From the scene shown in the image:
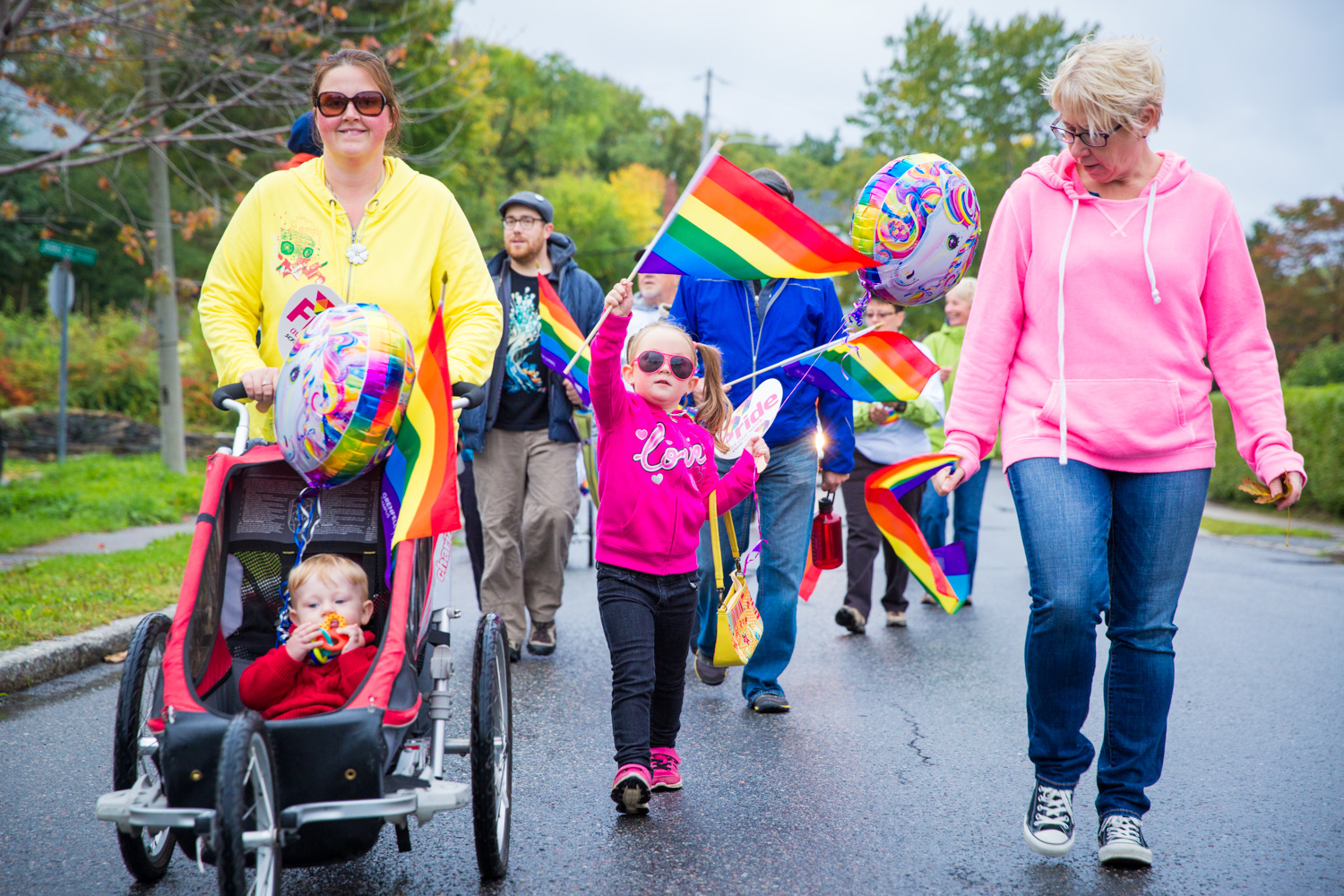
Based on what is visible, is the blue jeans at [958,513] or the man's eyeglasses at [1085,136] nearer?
the man's eyeglasses at [1085,136]

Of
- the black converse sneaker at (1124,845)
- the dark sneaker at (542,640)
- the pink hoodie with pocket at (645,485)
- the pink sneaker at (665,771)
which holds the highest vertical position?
the pink hoodie with pocket at (645,485)

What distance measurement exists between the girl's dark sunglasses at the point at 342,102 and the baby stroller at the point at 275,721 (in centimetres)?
93

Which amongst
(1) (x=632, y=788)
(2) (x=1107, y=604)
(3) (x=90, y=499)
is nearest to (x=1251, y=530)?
(2) (x=1107, y=604)

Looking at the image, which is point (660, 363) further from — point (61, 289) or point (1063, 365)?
point (61, 289)

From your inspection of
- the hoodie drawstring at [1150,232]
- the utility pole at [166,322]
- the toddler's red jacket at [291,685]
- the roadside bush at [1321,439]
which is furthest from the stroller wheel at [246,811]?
the roadside bush at [1321,439]

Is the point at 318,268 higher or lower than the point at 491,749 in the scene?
higher

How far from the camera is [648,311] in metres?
7.98

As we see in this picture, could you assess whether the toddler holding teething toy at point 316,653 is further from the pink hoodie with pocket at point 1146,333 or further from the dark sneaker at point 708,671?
the dark sneaker at point 708,671

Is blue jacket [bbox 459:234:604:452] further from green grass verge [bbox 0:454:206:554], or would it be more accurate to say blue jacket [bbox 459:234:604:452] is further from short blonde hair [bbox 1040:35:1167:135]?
green grass verge [bbox 0:454:206:554]

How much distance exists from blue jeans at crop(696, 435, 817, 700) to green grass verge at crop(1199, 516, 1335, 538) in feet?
33.7

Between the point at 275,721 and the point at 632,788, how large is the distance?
128cm

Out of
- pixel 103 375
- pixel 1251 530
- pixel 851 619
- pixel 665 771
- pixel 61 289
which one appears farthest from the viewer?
pixel 103 375

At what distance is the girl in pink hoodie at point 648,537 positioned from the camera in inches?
138

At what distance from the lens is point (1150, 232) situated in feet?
10.2
